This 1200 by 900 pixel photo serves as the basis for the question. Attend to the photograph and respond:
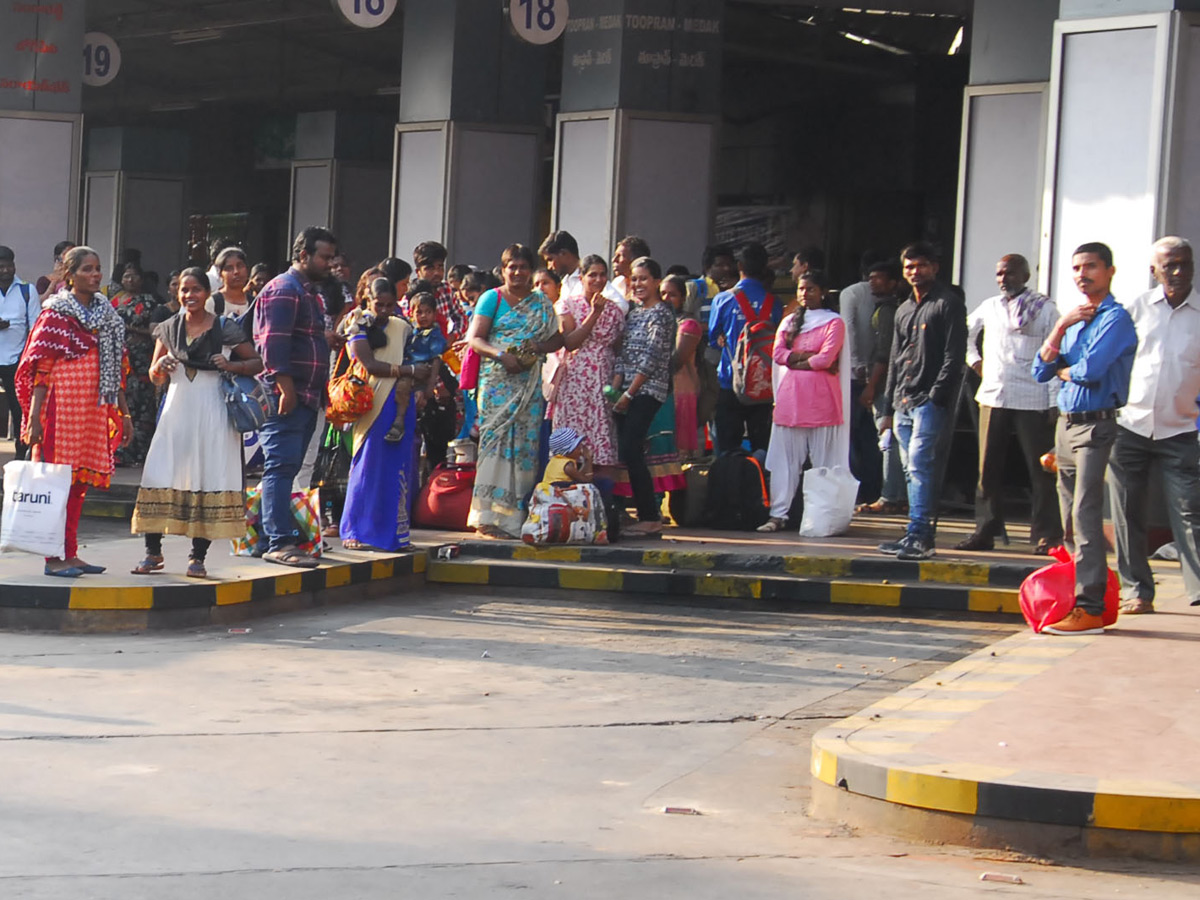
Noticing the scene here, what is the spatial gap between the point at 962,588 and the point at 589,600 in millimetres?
2057

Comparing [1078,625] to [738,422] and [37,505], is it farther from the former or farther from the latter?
[37,505]

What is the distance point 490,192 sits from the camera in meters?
18.2

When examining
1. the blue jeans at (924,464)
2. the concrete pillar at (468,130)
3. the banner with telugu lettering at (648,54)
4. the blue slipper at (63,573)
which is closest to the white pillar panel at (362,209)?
the concrete pillar at (468,130)

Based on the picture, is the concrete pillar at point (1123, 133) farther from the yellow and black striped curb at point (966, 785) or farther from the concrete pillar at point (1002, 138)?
the yellow and black striped curb at point (966, 785)

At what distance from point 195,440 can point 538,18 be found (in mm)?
8686

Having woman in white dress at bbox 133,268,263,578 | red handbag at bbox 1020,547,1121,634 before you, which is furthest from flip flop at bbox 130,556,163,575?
red handbag at bbox 1020,547,1121,634

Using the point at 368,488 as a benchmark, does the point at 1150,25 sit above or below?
above

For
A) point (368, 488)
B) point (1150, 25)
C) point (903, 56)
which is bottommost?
point (368, 488)

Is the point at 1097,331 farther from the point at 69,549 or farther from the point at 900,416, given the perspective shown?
the point at 69,549

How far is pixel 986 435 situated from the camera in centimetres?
1080

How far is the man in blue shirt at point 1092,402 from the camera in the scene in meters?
8.06

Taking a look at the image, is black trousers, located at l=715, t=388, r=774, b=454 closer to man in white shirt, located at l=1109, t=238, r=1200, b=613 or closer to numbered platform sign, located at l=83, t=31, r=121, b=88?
man in white shirt, located at l=1109, t=238, r=1200, b=613

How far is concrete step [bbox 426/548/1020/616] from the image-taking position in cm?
994

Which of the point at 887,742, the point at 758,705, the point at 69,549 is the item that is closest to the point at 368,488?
the point at 69,549
